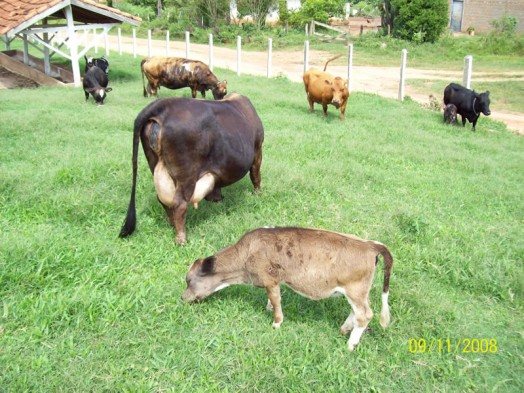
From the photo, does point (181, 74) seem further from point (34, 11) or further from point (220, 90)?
point (34, 11)

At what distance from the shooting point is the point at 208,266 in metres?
3.87

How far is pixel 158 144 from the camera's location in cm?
466

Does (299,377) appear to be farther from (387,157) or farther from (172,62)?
(172,62)

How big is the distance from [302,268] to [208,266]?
778mm

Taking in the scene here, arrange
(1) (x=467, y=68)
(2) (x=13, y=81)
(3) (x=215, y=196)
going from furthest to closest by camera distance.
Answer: (2) (x=13, y=81), (1) (x=467, y=68), (3) (x=215, y=196)

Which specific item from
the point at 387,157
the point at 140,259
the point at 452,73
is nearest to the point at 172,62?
the point at 387,157

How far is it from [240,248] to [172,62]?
1065cm

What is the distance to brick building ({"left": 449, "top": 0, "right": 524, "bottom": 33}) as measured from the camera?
120 ft

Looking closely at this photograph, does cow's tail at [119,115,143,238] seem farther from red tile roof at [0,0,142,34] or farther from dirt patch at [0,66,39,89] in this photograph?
dirt patch at [0,66,39,89]

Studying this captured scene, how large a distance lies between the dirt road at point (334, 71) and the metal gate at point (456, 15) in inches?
705

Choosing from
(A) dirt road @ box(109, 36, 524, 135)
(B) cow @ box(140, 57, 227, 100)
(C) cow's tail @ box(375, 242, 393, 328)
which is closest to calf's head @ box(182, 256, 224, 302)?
(C) cow's tail @ box(375, 242, 393, 328)

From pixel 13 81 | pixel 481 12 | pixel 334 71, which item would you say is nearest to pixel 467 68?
pixel 334 71

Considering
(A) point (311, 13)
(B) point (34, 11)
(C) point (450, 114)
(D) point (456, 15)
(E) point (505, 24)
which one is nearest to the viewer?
(C) point (450, 114)
